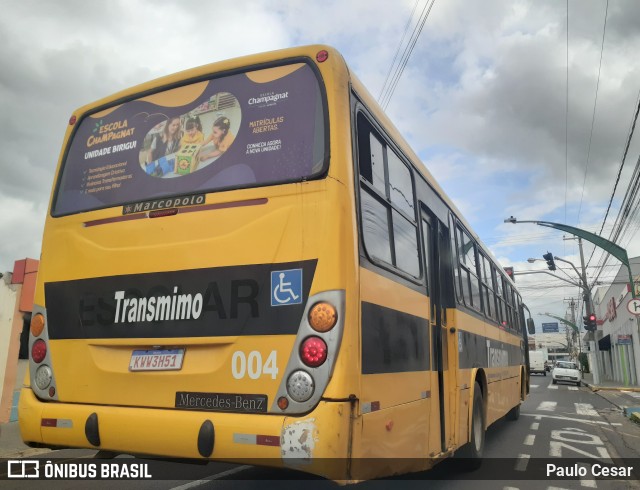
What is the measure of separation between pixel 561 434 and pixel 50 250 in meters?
10.1

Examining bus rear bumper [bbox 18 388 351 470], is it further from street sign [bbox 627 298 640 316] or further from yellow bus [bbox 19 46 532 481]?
street sign [bbox 627 298 640 316]

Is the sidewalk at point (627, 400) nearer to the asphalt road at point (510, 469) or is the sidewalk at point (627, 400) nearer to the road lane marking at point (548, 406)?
the asphalt road at point (510, 469)

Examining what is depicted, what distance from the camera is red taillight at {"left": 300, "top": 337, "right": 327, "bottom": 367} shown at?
307cm

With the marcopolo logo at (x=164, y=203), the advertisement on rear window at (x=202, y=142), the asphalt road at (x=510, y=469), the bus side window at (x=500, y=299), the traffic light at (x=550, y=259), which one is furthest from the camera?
the traffic light at (x=550, y=259)

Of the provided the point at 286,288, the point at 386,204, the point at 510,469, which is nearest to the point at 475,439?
the point at 510,469

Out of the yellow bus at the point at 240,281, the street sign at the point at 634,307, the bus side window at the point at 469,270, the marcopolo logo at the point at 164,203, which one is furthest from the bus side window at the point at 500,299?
the marcopolo logo at the point at 164,203

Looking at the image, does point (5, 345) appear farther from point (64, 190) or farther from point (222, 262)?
point (222, 262)

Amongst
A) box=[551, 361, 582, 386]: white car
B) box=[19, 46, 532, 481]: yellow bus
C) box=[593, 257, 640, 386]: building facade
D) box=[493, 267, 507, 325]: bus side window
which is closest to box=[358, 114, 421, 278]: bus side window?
box=[19, 46, 532, 481]: yellow bus

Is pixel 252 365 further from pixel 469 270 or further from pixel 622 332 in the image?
pixel 622 332

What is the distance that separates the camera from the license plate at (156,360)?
3502 millimetres

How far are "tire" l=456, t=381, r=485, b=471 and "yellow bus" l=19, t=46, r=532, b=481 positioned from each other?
68.4 inches

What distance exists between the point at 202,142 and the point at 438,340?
300 centimetres

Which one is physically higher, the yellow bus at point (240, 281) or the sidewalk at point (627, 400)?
the yellow bus at point (240, 281)

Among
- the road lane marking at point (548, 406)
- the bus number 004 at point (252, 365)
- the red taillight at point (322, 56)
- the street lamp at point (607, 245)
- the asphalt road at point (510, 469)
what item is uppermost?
the street lamp at point (607, 245)
